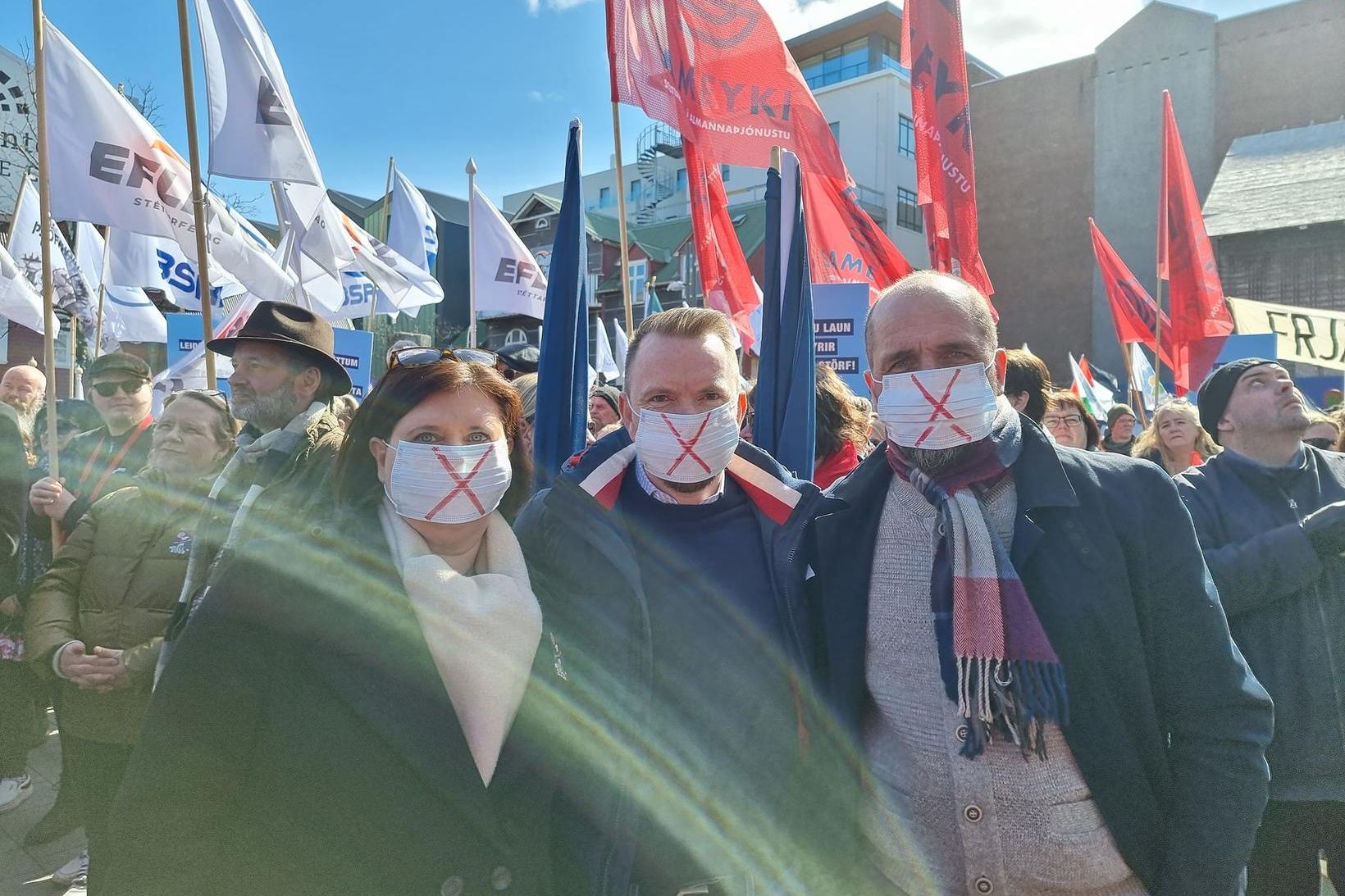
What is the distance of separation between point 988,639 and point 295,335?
3032mm

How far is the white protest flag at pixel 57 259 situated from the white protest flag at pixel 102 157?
470 cm

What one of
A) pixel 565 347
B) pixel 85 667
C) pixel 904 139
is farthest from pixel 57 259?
pixel 904 139

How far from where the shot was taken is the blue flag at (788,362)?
9.99 ft

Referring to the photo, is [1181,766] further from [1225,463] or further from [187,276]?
[187,276]

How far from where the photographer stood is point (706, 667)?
194 cm

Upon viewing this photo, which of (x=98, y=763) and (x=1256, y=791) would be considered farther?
(x=98, y=763)

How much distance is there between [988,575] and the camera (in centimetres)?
170

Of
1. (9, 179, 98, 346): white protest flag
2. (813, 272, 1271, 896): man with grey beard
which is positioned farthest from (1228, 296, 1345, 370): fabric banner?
(9, 179, 98, 346): white protest flag

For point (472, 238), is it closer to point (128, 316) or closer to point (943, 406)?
point (128, 316)

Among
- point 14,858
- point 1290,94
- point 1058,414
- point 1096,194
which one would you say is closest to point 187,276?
point 14,858

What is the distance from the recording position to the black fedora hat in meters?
3.52

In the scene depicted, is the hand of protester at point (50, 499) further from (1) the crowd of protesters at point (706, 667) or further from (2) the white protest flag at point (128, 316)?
(2) the white protest flag at point (128, 316)

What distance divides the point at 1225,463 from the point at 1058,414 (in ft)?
7.78

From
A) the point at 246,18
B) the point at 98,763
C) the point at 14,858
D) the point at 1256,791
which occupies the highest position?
the point at 246,18
